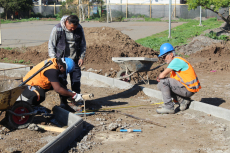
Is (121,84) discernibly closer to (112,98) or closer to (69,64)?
(112,98)

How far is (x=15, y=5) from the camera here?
124 ft

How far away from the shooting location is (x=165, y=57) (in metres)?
5.91

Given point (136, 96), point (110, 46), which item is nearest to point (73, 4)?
point (110, 46)

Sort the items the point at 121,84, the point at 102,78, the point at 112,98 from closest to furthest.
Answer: the point at 112,98
the point at 121,84
the point at 102,78

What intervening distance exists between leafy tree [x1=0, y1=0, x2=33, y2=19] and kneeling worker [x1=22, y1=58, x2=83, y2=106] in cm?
3537

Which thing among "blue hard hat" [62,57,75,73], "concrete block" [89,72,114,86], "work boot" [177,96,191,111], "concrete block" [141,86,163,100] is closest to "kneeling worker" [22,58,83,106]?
"blue hard hat" [62,57,75,73]

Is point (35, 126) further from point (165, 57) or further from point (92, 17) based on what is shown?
point (92, 17)

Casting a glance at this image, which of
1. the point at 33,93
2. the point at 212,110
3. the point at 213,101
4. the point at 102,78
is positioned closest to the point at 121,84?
the point at 102,78

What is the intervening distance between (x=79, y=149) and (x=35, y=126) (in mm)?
968

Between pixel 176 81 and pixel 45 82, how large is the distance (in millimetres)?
2571

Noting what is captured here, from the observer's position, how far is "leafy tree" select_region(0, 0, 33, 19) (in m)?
37.3

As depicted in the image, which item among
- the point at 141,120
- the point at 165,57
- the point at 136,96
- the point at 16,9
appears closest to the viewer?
the point at 141,120

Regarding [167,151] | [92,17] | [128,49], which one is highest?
[92,17]

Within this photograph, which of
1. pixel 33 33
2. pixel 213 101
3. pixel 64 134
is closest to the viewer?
pixel 64 134
